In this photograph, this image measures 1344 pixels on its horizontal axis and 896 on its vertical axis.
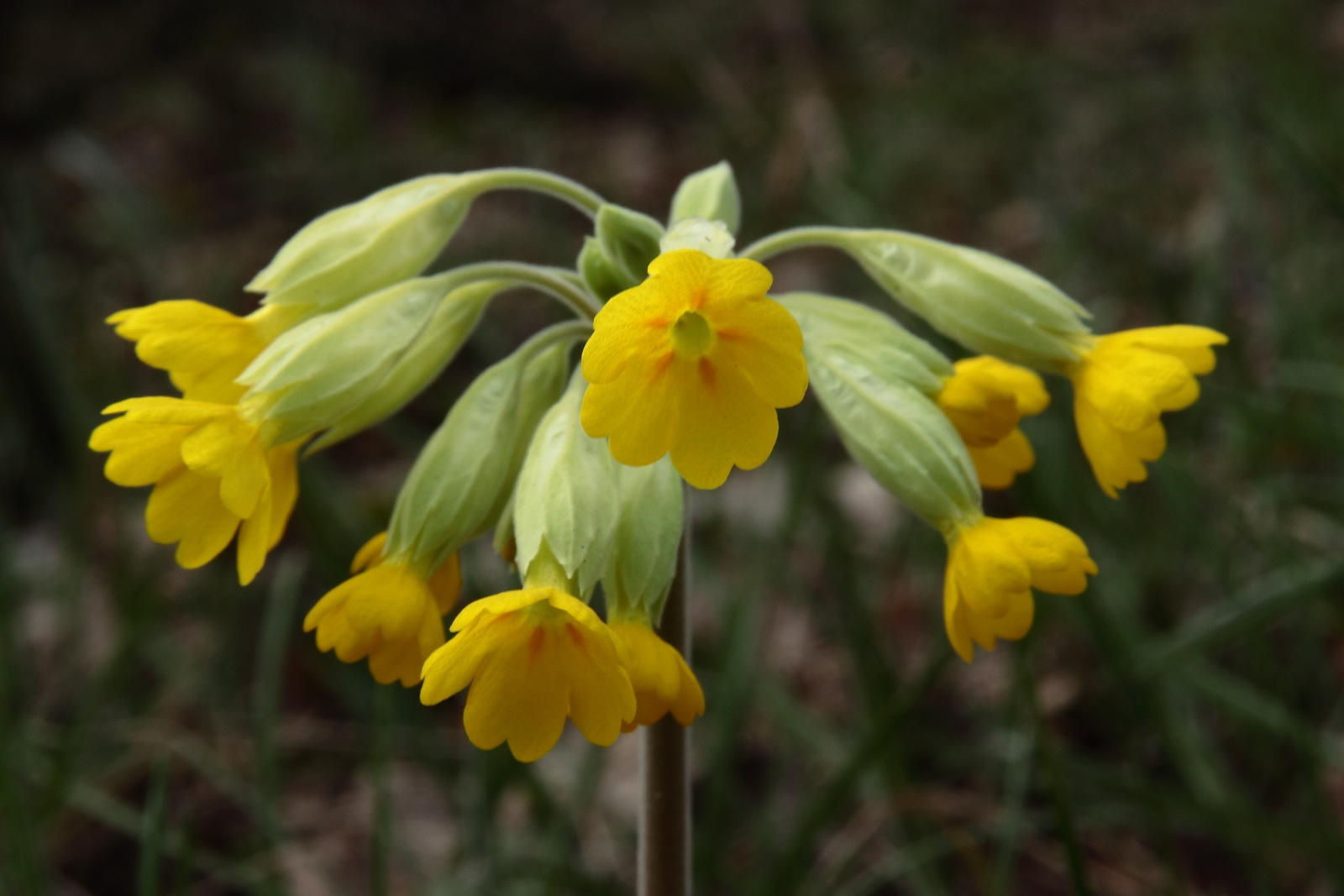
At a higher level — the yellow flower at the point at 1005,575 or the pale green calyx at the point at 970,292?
the pale green calyx at the point at 970,292

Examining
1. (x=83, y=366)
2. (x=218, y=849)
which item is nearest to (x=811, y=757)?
(x=218, y=849)

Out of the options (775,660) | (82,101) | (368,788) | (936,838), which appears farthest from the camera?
(82,101)

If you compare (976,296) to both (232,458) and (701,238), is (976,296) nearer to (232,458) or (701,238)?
(701,238)

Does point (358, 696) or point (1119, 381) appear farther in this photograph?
point (358, 696)

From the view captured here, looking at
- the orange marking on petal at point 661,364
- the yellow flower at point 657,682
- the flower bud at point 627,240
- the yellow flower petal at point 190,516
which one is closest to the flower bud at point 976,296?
the flower bud at point 627,240

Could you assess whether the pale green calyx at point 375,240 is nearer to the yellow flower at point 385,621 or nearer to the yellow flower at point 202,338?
the yellow flower at point 202,338

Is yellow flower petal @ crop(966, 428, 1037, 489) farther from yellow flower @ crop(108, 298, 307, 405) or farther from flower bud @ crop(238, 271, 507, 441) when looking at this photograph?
yellow flower @ crop(108, 298, 307, 405)

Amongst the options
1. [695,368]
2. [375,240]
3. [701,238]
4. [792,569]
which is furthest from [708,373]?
[792,569]

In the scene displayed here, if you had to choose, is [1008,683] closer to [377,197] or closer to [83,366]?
[377,197]
